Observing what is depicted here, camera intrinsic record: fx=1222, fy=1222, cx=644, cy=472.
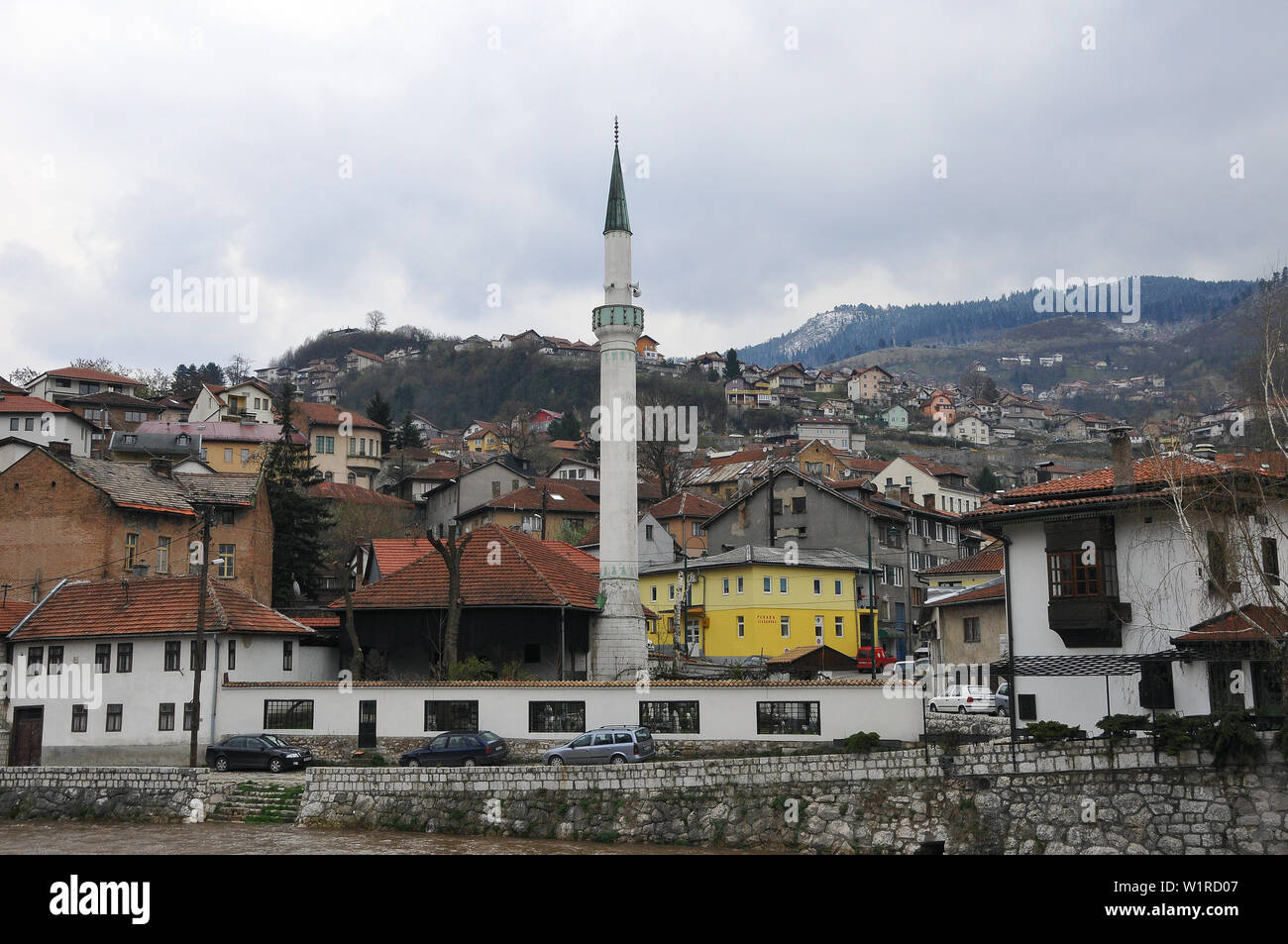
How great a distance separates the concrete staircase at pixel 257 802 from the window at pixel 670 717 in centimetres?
908

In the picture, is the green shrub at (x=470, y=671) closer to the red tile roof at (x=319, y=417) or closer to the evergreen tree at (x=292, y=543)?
the evergreen tree at (x=292, y=543)

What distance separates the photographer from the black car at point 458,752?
31516mm

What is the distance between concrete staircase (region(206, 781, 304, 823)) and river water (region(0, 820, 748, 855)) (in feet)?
1.14

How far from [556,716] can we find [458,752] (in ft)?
10.5

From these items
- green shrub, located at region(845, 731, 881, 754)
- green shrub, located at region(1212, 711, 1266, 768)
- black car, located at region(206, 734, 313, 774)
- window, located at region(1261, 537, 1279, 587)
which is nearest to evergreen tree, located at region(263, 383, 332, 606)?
black car, located at region(206, 734, 313, 774)

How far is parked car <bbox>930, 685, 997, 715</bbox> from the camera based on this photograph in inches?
1400

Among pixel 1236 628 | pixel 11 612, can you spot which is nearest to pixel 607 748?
pixel 1236 628

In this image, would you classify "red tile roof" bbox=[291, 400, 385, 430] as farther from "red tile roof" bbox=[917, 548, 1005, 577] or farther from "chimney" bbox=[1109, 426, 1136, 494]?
"chimney" bbox=[1109, 426, 1136, 494]

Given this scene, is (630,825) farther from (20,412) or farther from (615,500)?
(20,412)

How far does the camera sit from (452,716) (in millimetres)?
34000

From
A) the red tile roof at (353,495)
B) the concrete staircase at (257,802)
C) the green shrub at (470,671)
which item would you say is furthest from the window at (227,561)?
the red tile roof at (353,495)

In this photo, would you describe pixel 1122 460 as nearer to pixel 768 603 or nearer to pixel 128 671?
pixel 768 603

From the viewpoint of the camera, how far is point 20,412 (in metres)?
84.0
